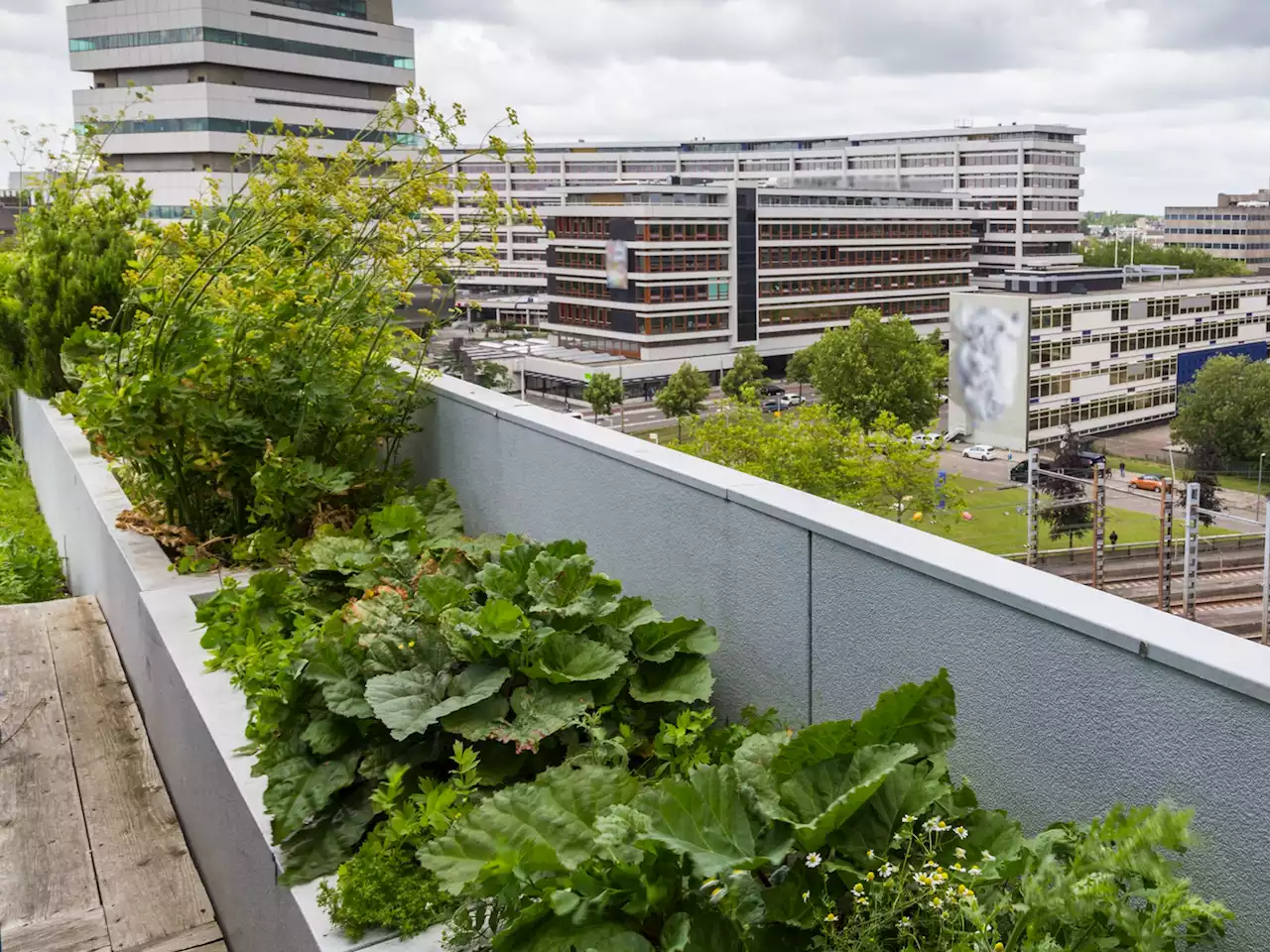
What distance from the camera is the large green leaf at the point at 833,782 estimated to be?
122cm

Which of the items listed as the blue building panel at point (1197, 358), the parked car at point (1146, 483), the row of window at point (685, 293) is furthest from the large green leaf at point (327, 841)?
the blue building panel at point (1197, 358)

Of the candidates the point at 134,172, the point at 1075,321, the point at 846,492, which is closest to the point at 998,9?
the point at 1075,321

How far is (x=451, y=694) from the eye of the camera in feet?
5.72

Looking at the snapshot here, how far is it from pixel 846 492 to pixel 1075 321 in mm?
→ 20651

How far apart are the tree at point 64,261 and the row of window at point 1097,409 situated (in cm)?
4099

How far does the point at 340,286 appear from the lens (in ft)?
11.4

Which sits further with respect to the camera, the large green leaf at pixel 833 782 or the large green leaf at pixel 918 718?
the large green leaf at pixel 918 718

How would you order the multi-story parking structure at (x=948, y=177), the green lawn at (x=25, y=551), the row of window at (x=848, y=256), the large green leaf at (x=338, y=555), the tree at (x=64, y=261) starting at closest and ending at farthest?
the large green leaf at (x=338, y=555), the green lawn at (x=25, y=551), the tree at (x=64, y=261), the row of window at (x=848, y=256), the multi-story parking structure at (x=948, y=177)

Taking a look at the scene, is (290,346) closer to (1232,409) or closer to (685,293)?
(685,293)

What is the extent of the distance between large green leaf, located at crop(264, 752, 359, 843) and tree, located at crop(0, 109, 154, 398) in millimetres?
3731

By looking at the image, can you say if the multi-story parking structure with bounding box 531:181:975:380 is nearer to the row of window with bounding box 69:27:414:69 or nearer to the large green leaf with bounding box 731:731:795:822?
the row of window with bounding box 69:27:414:69

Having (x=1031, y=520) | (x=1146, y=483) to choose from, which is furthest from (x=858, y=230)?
(x=1031, y=520)

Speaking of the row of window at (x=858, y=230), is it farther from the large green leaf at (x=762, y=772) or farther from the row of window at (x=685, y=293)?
the large green leaf at (x=762, y=772)

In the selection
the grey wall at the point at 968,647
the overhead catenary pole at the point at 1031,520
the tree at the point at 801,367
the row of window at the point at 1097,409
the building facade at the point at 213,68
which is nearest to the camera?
the grey wall at the point at 968,647
